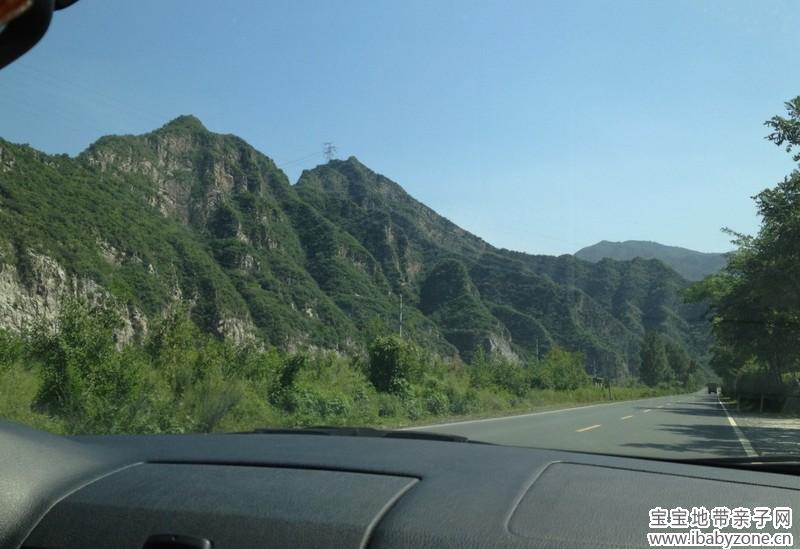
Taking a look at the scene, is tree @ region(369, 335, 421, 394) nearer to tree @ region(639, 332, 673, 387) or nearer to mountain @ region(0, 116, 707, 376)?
mountain @ region(0, 116, 707, 376)

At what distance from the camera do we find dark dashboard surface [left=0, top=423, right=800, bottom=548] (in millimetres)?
1984

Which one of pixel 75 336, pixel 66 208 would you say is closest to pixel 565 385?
pixel 66 208

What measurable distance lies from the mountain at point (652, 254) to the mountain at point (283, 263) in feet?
44.7

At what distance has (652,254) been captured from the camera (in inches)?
5408

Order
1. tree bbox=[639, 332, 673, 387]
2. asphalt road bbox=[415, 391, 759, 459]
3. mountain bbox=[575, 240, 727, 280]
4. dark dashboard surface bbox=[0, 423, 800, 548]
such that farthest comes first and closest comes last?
mountain bbox=[575, 240, 727, 280] < tree bbox=[639, 332, 673, 387] < asphalt road bbox=[415, 391, 759, 459] < dark dashboard surface bbox=[0, 423, 800, 548]

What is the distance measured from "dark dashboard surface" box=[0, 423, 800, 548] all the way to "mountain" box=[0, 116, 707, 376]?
21489mm

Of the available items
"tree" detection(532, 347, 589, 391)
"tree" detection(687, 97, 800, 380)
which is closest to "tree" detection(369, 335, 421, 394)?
"tree" detection(687, 97, 800, 380)

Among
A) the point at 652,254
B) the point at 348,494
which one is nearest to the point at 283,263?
the point at 348,494

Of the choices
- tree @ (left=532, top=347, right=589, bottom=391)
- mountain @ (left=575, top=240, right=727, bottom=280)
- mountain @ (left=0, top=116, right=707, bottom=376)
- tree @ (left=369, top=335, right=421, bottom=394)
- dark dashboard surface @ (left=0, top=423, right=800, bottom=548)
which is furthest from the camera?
mountain @ (left=575, top=240, right=727, bottom=280)

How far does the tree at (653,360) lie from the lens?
9436 cm

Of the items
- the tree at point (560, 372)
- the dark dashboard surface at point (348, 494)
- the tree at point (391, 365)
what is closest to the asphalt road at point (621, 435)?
the tree at point (391, 365)

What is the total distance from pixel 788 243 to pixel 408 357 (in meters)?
14.3

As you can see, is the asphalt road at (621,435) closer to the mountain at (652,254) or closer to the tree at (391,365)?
the tree at (391,365)

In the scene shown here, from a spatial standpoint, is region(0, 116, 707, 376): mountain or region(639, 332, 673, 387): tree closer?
region(0, 116, 707, 376): mountain
